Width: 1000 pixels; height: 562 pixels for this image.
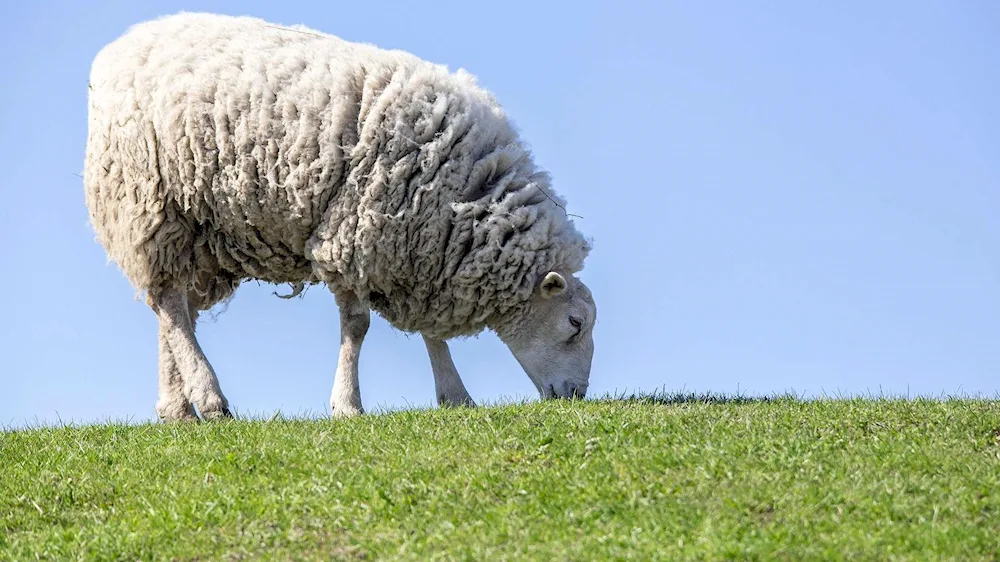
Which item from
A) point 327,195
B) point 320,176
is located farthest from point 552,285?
point 320,176

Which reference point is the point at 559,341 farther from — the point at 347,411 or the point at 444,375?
the point at 347,411

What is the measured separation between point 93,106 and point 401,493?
570 centimetres

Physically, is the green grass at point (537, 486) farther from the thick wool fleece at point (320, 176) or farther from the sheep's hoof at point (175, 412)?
the thick wool fleece at point (320, 176)

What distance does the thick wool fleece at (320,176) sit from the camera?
9.95 metres

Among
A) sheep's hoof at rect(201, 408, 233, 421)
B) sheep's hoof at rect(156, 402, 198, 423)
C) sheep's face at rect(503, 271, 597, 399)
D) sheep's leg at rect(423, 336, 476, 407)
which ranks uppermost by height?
sheep's face at rect(503, 271, 597, 399)

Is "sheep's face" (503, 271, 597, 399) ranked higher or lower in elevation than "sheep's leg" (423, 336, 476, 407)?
higher

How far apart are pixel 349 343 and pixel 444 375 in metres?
1.24

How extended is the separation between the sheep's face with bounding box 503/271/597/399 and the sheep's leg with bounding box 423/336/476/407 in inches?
32.8

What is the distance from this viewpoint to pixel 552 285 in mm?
10328

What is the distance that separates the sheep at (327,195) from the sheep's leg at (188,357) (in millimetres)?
20

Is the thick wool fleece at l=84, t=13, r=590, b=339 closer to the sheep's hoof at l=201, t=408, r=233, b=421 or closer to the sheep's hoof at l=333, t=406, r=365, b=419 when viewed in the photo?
the sheep's hoof at l=333, t=406, r=365, b=419

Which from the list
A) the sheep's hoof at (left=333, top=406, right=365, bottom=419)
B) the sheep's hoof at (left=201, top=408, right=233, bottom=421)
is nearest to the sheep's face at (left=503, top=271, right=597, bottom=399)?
the sheep's hoof at (left=333, top=406, right=365, bottom=419)

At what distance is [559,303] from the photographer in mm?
10695

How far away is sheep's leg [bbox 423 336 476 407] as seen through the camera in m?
11.5
